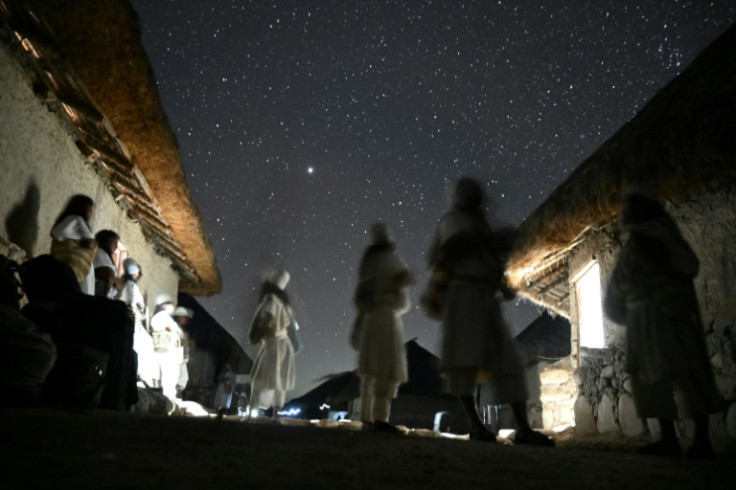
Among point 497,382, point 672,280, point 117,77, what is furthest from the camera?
point 117,77

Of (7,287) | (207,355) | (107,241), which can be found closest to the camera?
(7,287)

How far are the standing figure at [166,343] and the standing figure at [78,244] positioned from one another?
5041 mm

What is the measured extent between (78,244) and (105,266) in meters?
0.75

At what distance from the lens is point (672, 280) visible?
10.7 ft

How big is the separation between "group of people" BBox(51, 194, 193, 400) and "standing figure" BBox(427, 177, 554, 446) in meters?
2.28

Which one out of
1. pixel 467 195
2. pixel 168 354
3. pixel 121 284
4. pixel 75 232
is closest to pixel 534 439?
pixel 467 195

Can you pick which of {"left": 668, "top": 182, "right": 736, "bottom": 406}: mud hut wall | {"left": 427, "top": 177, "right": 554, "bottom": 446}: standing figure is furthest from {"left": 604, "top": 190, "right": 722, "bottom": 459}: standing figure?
{"left": 668, "top": 182, "right": 736, "bottom": 406}: mud hut wall

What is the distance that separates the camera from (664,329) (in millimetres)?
3213

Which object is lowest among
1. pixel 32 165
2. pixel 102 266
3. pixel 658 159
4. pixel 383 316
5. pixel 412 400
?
pixel 412 400

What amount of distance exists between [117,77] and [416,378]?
22854 mm

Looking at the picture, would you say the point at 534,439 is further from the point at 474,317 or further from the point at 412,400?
the point at 412,400

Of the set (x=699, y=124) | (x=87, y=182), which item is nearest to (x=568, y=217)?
(x=699, y=124)

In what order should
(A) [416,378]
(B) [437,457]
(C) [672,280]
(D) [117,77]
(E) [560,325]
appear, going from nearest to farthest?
(B) [437,457] → (C) [672,280] → (D) [117,77] → (E) [560,325] → (A) [416,378]

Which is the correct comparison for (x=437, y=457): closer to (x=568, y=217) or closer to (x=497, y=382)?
(x=497, y=382)
